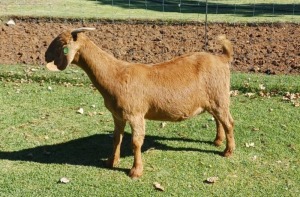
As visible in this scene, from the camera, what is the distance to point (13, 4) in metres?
21.8

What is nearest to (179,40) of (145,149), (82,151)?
(145,149)

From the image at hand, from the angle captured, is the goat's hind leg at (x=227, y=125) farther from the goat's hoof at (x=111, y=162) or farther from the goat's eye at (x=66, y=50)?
the goat's eye at (x=66, y=50)

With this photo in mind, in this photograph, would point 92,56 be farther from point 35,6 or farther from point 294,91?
point 35,6

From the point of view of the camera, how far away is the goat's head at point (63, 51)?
6008 millimetres

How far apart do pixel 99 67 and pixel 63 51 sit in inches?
20.5

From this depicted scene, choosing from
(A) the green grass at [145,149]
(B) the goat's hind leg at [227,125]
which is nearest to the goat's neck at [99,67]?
(A) the green grass at [145,149]

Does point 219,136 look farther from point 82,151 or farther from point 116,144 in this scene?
point 82,151

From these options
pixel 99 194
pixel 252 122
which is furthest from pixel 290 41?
pixel 99 194

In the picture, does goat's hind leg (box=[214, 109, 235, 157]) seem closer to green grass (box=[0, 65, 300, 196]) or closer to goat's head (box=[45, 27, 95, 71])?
green grass (box=[0, 65, 300, 196])

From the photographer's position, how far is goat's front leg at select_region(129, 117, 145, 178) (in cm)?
627

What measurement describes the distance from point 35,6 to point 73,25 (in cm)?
720

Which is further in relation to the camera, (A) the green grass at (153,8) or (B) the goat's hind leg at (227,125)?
(A) the green grass at (153,8)

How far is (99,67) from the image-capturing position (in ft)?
20.5

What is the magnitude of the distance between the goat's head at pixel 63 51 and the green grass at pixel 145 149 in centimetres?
151
